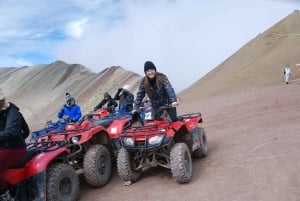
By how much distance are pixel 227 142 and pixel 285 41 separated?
4949 cm

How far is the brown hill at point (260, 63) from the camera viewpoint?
140 feet

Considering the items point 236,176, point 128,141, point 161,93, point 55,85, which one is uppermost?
point 55,85

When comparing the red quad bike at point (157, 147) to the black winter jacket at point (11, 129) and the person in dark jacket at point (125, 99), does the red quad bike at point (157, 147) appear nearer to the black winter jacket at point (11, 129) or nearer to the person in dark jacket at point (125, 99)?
the black winter jacket at point (11, 129)

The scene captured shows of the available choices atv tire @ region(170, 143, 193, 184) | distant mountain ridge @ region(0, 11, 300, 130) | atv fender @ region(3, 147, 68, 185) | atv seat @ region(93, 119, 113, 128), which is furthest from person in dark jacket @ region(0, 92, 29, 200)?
distant mountain ridge @ region(0, 11, 300, 130)

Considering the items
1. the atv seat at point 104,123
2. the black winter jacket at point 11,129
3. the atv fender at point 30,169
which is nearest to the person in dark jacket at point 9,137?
the black winter jacket at point 11,129

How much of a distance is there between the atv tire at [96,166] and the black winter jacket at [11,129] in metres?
1.89

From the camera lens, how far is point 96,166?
7.69m

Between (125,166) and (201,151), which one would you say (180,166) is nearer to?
(125,166)

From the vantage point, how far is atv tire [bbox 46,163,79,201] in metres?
6.35

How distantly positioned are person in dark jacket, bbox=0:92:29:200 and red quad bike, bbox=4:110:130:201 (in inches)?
12.1

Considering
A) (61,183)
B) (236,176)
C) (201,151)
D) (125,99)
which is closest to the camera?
(61,183)

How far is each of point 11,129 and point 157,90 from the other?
333cm

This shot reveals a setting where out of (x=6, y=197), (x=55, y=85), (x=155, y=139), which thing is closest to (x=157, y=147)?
(x=155, y=139)

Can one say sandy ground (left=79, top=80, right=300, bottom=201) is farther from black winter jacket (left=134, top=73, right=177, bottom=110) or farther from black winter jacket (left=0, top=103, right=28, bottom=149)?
black winter jacket (left=0, top=103, right=28, bottom=149)
